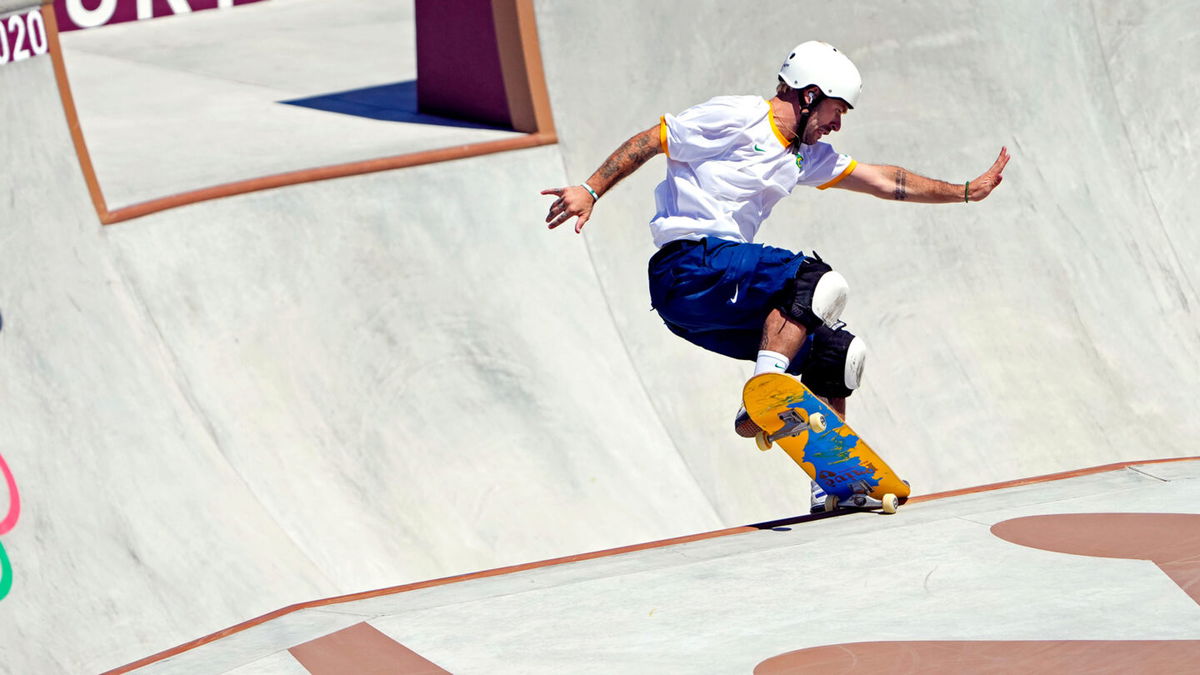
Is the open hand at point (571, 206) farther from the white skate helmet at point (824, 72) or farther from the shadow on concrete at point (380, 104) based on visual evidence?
the shadow on concrete at point (380, 104)

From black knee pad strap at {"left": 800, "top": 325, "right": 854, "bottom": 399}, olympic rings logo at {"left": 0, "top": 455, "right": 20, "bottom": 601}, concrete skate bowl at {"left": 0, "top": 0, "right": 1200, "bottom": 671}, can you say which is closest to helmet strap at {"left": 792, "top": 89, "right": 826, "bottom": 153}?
black knee pad strap at {"left": 800, "top": 325, "right": 854, "bottom": 399}

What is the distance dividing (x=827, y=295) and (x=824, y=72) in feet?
2.87

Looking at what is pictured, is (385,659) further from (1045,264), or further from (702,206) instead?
(1045,264)

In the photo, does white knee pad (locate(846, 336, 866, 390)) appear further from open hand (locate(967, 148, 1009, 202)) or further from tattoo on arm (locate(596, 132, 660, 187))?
tattoo on arm (locate(596, 132, 660, 187))

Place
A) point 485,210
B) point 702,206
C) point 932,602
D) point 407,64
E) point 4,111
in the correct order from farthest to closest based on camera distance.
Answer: point 407,64, point 485,210, point 4,111, point 702,206, point 932,602

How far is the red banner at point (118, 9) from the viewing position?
1770cm

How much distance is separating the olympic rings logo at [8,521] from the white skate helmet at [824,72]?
379 cm

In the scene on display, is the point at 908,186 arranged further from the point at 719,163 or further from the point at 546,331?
the point at 546,331

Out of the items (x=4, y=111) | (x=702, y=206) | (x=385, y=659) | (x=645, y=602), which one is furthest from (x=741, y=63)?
(x=385, y=659)

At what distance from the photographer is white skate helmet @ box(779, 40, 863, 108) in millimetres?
5070

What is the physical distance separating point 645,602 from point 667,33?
540 cm

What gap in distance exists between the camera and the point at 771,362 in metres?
4.93

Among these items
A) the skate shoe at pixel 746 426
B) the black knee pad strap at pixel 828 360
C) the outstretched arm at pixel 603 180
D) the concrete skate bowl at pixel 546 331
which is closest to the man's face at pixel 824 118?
the outstretched arm at pixel 603 180

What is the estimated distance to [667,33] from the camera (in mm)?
8688
